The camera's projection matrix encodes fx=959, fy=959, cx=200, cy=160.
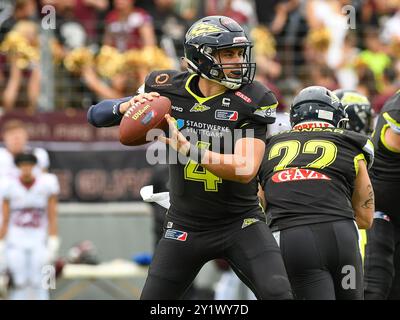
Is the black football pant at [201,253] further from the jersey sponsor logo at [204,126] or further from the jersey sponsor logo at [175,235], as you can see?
the jersey sponsor logo at [204,126]

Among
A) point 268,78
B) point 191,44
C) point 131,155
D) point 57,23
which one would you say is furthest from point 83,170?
point 191,44

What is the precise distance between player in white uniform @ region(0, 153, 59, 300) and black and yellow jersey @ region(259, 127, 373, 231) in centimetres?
459

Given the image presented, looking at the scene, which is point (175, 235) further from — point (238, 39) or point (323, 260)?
point (238, 39)

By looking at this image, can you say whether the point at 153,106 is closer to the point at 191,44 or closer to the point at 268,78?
the point at 191,44

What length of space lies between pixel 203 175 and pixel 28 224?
15.9ft

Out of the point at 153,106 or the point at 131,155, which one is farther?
the point at 131,155

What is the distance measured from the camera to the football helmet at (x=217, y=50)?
5.77 metres

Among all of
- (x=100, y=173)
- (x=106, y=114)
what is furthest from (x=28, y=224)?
(x=106, y=114)

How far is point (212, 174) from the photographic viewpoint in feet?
18.7

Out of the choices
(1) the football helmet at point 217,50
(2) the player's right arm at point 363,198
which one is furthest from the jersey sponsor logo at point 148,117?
(2) the player's right arm at point 363,198

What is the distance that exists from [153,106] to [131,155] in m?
5.96
